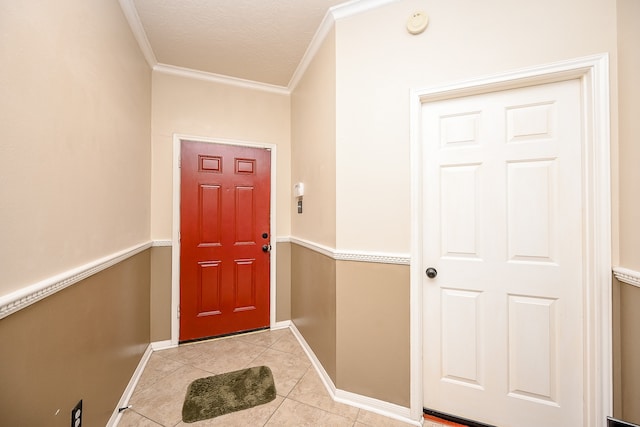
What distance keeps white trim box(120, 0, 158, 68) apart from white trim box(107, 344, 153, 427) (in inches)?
102

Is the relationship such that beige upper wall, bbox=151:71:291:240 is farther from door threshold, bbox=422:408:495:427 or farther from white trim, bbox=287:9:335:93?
door threshold, bbox=422:408:495:427

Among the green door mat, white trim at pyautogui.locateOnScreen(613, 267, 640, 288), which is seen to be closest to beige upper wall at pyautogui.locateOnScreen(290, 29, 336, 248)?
the green door mat

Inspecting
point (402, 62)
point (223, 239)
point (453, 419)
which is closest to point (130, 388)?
point (223, 239)

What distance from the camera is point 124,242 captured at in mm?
1670

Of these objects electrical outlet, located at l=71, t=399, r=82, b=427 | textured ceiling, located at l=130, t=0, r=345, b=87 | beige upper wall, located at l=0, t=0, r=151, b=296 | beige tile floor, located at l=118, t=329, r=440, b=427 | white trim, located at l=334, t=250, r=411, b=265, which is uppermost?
textured ceiling, located at l=130, t=0, r=345, b=87

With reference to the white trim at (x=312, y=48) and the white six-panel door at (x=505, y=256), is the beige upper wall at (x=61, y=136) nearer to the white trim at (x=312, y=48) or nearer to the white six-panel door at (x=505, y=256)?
the white trim at (x=312, y=48)

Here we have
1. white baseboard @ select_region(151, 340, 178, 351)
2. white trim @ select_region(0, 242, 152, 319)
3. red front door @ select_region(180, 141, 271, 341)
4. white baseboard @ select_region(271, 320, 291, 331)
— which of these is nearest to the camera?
white trim @ select_region(0, 242, 152, 319)

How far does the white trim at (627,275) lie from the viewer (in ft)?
3.55

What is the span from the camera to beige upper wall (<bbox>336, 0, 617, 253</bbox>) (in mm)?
1258

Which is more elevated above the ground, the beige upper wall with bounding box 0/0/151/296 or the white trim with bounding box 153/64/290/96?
the white trim with bounding box 153/64/290/96

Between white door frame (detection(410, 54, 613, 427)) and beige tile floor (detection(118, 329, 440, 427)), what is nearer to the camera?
white door frame (detection(410, 54, 613, 427))

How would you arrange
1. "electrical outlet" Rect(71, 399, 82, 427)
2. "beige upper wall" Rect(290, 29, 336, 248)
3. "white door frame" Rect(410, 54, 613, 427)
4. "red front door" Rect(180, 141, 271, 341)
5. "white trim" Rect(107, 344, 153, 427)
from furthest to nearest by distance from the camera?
1. "red front door" Rect(180, 141, 271, 341)
2. "beige upper wall" Rect(290, 29, 336, 248)
3. "white trim" Rect(107, 344, 153, 427)
4. "white door frame" Rect(410, 54, 613, 427)
5. "electrical outlet" Rect(71, 399, 82, 427)

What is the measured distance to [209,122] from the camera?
2514mm

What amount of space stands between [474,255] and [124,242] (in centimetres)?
230
